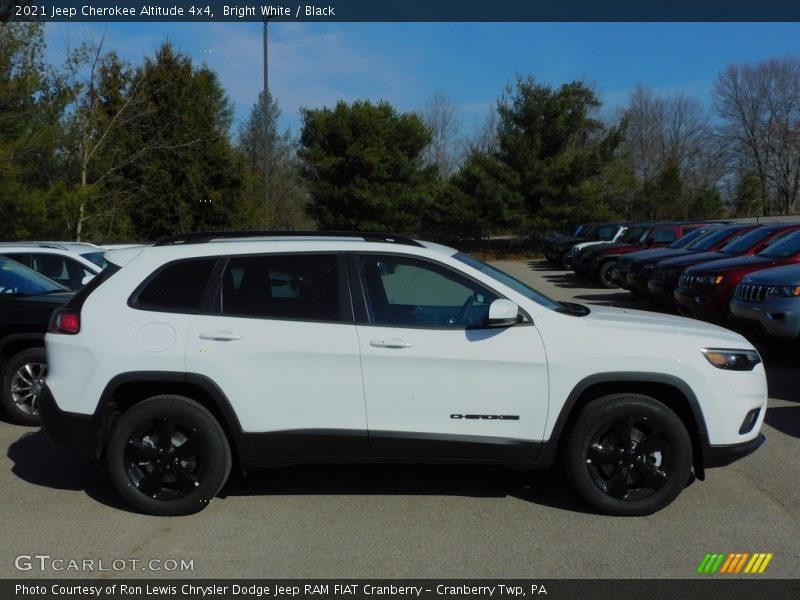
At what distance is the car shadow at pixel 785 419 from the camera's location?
7004mm

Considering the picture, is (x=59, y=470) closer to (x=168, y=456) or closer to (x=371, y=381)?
(x=168, y=456)

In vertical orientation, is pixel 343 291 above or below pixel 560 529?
above

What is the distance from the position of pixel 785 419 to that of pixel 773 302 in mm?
2267

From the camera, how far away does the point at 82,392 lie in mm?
5094

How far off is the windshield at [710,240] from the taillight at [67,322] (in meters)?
14.3

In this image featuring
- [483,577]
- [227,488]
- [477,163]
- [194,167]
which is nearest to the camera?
[483,577]

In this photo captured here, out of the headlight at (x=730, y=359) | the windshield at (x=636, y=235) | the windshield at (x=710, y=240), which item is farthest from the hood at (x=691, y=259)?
the headlight at (x=730, y=359)

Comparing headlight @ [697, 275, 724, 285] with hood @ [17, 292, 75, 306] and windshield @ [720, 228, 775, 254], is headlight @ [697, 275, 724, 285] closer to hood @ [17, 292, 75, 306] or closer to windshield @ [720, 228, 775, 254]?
windshield @ [720, 228, 775, 254]

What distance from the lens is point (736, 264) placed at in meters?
11.9

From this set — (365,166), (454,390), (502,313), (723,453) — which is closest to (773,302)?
(723,453)

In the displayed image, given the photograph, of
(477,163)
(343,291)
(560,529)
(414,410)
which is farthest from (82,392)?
(477,163)

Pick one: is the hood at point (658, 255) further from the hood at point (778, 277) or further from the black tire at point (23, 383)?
the black tire at point (23, 383)

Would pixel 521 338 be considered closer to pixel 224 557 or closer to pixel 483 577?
pixel 483 577

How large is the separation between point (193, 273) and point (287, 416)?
1131 mm
